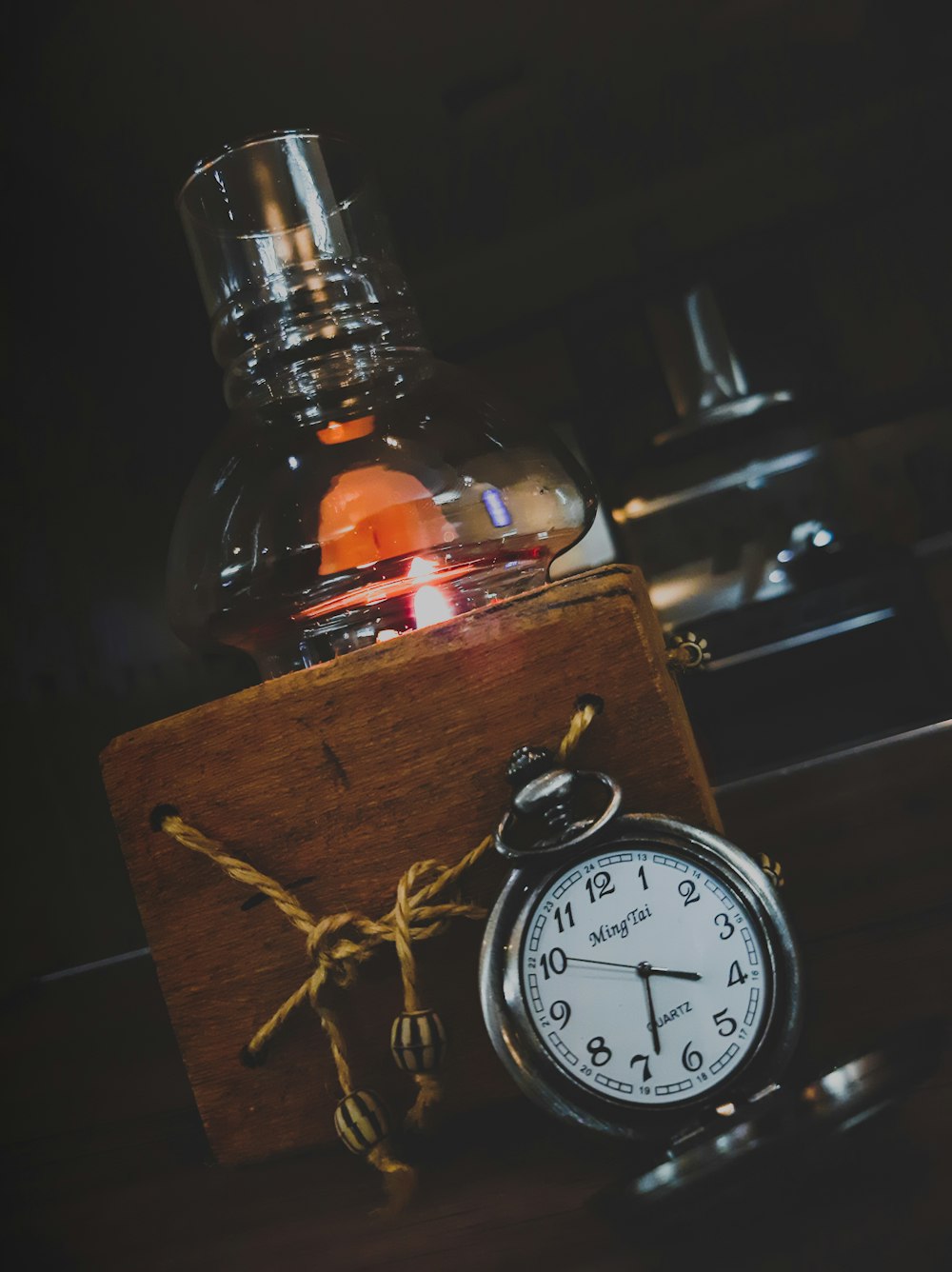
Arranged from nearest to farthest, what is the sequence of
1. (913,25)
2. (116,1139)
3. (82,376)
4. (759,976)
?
(759,976), (116,1139), (913,25), (82,376)

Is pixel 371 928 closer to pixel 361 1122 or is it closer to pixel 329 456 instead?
pixel 361 1122

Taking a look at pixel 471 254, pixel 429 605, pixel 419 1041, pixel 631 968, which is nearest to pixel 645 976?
pixel 631 968

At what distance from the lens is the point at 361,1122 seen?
1.56ft

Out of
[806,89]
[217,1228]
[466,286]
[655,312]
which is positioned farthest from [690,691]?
[217,1228]

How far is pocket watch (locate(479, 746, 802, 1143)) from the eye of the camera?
0.43 metres

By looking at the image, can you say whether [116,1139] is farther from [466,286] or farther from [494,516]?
[466,286]

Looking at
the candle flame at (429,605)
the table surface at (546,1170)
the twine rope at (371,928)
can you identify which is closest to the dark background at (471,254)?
the table surface at (546,1170)

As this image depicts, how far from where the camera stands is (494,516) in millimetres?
575

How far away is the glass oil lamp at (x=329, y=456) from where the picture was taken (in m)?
0.56

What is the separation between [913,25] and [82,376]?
118 centimetres

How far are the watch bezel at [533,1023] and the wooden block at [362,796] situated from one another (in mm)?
42

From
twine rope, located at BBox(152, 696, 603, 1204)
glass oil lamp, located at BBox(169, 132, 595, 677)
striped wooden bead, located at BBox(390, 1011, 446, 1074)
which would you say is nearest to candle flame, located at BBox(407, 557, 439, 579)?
glass oil lamp, located at BBox(169, 132, 595, 677)

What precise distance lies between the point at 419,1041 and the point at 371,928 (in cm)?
6

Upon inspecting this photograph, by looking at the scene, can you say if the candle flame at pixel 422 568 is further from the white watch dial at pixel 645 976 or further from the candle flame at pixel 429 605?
the white watch dial at pixel 645 976
